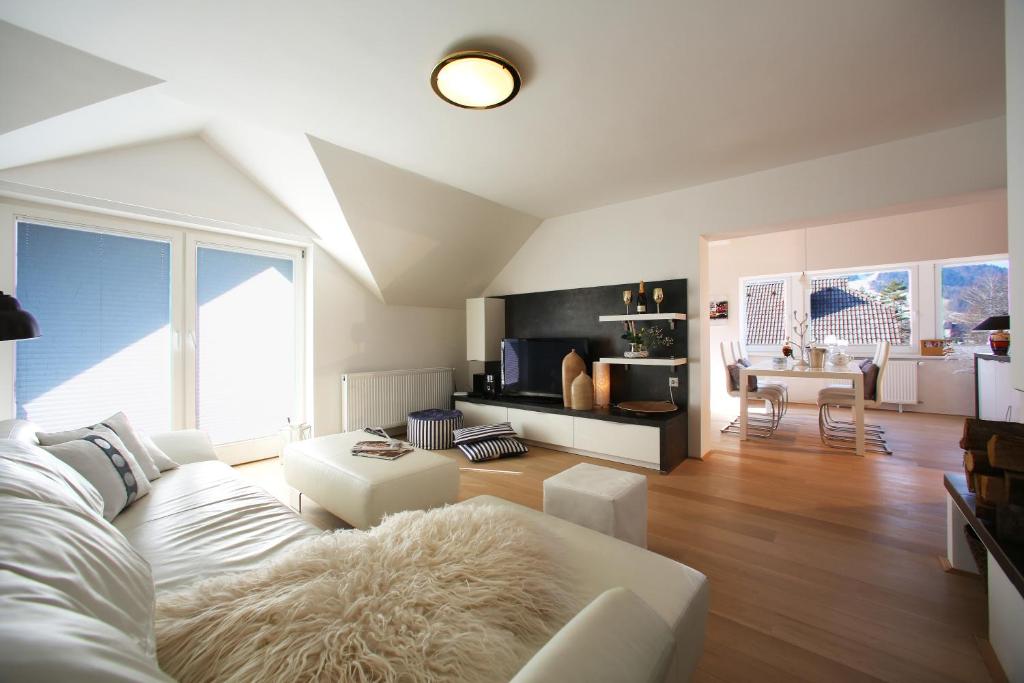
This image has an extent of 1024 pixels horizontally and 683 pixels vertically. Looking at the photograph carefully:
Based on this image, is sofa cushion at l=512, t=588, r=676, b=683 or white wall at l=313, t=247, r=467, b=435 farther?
white wall at l=313, t=247, r=467, b=435

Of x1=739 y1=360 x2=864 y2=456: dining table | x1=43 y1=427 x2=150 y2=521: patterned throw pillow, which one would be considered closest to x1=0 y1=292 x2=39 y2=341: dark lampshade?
x1=43 y1=427 x2=150 y2=521: patterned throw pillow

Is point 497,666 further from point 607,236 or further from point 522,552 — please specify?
point 607,236

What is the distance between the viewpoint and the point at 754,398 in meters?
4.89

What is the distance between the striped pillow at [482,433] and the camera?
4113 mm

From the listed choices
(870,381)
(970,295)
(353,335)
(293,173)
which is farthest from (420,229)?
(970,295)

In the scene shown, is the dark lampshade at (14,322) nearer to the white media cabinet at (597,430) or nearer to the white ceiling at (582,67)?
the white ceiling at (582,67)

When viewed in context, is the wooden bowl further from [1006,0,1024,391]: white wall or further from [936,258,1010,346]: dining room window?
[936,258,1010,346]: dining room window

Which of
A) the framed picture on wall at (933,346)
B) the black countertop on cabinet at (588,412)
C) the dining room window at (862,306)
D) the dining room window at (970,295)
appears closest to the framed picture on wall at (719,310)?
the dining room window at (862,306)

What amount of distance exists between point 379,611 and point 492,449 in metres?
3.07

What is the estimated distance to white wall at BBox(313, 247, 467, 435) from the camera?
427 centimetres

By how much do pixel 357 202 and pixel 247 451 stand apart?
2547 mm

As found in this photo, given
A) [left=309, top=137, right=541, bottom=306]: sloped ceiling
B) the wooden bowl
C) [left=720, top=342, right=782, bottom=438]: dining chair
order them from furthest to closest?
[left=720, top=342, right=782, bottom=438]: dining chair → the wooden bowl → [left=309, top=137, right=541, bottom=306]: sloped ceiling

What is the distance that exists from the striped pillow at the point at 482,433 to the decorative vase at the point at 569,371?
66cm

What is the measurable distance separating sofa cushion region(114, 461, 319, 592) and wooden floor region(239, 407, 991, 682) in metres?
0.76
